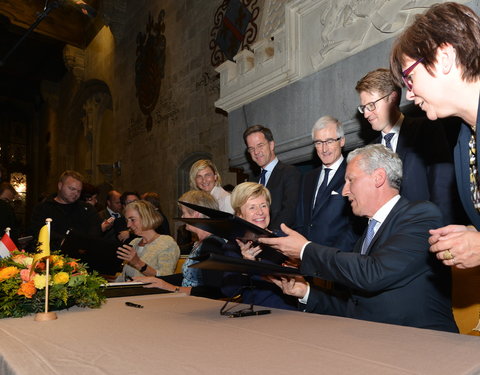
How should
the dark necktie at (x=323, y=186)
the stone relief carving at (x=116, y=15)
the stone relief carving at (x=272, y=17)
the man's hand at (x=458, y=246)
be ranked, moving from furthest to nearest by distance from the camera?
the stone relief carving at (x=116, y=15) → the stone relief carving at (x=272, y=17) → the dark necktie at (x=323, y=186) → the man's hand at (x=458, y=246)

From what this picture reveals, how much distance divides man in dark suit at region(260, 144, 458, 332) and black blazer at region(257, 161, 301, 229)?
1242 millimetres

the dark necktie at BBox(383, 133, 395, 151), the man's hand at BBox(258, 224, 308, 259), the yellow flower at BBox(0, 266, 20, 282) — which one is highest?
the dark necktie at BBox(383, 133, 395, 151)

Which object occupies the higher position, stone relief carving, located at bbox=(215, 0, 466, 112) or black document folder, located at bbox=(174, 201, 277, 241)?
stone relief carving, located at bbox=(215, 0, 466, 112)

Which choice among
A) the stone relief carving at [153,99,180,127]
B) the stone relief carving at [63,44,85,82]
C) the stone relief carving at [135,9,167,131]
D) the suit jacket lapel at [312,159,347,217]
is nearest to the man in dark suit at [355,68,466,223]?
the suit jacket lapel at [312,159,347,217]

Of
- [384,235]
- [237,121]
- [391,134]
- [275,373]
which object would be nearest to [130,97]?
[237,121]

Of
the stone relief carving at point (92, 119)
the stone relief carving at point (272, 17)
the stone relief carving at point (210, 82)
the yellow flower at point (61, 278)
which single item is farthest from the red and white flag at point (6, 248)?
the stone relief carving at point (92, 119)

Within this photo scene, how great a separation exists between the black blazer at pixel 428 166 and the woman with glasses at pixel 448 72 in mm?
896

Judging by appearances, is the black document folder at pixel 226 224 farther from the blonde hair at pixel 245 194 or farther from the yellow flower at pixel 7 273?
the yellow flower at pixel 7 273

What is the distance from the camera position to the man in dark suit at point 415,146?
8.18ft

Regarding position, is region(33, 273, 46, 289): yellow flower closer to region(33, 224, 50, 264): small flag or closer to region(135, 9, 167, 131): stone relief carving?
region(33, 224, 50, 264): small flag

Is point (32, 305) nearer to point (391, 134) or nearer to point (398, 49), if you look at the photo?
point (398, 49)

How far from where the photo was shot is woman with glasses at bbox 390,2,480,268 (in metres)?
1.52

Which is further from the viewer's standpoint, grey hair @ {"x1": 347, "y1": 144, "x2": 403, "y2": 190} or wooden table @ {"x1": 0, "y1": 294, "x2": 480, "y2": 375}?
grey hair @ {"x1": 347, "y1": 144, "x2": 403, "y2": 190}

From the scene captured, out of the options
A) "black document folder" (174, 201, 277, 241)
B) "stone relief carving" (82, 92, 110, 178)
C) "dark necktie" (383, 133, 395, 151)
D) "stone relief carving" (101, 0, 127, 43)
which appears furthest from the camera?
"stone relief carving" (82, 92, 110, 178)
